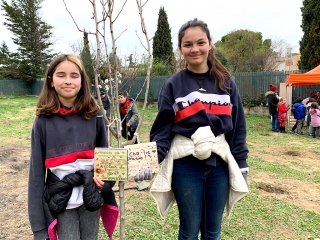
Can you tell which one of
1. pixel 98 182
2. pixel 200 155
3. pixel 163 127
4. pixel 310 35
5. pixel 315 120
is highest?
pixel 310 35

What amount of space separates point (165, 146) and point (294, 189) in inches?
135

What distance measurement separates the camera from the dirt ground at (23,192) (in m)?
3.18

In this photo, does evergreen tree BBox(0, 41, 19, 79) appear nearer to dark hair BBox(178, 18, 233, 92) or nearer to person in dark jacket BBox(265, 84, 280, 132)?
person in dark jacket BBox(265, 84, 280, 132)

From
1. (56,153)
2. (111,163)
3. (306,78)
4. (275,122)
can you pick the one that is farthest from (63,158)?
(275,122)

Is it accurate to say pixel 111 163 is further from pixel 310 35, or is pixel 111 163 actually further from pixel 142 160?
pixel 310 35

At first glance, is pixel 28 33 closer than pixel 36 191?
No

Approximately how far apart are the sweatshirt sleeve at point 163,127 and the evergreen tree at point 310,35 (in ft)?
43.7

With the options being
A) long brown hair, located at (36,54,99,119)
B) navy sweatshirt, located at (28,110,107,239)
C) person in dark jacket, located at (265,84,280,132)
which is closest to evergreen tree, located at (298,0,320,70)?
person in dark jacket, located at (265,84,280,132)

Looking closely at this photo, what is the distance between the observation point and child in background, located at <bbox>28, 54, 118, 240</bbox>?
1.59 metres

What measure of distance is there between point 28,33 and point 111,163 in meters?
32.3

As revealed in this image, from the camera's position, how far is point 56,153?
1.61 m

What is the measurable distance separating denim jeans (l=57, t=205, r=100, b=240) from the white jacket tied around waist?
0.42 m

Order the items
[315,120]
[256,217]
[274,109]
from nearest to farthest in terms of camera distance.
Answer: [256,217] < [315,120] < [274,109]

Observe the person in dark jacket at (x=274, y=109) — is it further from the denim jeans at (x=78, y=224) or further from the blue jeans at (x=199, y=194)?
the denim jeans at (x=78, y=224)
